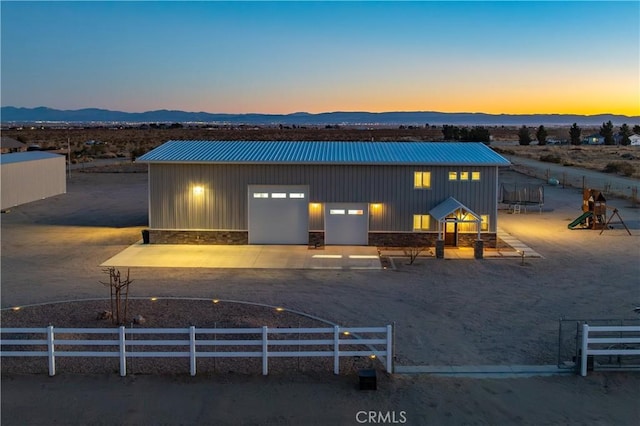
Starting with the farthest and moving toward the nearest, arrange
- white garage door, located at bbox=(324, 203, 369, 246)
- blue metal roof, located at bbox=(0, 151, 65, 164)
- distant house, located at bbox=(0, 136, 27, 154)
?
1. distant house, located at bbox=(0, 136, 27, 154)
2. blue metal roof, located at bbox=(0, 151, 65, 164)
3. white garage door, located at bbox=(324, 203, 369, 246)

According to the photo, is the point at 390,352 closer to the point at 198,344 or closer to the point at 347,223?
the point at 198,344

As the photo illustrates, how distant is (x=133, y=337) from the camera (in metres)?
13.4

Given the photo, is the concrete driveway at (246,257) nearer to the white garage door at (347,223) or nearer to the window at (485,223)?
the white garage door at (347,223)

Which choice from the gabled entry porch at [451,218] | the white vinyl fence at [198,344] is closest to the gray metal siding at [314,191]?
the gabled entry porch at [451,218]

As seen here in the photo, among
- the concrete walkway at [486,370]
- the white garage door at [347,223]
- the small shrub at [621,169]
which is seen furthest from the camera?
the small shrub at [621,169]

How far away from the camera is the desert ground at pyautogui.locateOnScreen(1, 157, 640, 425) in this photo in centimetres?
1007

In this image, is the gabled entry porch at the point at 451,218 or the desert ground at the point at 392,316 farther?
the gabled entry porch at the point at 451,218

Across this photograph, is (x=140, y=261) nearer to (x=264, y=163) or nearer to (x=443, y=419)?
(x=264, y=163)

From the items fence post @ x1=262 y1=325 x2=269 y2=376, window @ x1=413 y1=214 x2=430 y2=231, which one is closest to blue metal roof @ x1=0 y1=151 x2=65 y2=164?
window @ x1=413 y1=214 x2=430 y2=231

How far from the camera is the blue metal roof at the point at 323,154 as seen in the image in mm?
25125

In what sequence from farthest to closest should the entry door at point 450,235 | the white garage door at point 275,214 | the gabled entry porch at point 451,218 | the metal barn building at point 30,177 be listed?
the metal barn building at point 30,177 < the white garage door at point 275,214 < the entry door at point 450,235 < the gabled entry porch at point 451,218

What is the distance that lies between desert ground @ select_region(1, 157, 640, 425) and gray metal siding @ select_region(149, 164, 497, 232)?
8.67ft

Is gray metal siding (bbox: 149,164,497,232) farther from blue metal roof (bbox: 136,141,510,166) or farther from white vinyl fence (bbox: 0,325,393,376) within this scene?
white vinyl fence (bbox: 0,325,393,376)

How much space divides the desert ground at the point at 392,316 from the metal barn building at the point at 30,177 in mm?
3624
